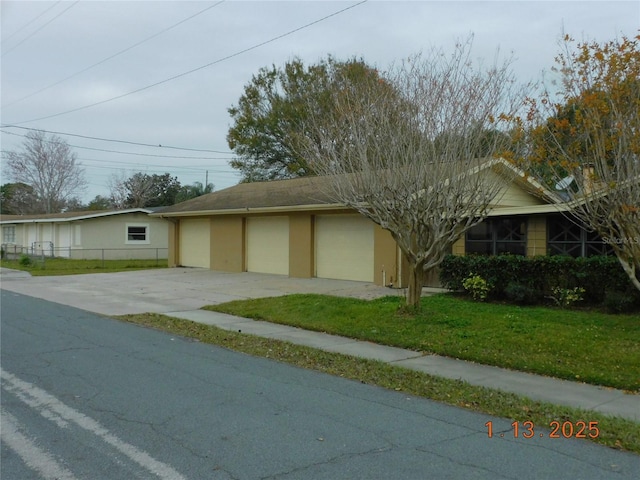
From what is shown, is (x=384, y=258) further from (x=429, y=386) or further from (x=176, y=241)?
(x=176, y=241)

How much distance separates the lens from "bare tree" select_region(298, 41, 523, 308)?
34.9 ft

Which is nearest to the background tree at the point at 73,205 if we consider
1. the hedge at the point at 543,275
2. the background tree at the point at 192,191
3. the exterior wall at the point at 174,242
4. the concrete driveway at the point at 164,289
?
the background tree at the point at 192,191

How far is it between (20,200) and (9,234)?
23520 mm

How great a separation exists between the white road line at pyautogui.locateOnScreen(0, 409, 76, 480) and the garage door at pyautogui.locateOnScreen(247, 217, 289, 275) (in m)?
17.3

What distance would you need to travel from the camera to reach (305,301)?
1423cm

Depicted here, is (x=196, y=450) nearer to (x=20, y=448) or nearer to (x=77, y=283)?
(x=20, y=448)

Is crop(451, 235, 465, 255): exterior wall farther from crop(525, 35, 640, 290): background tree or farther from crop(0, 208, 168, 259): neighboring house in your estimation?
crop(0, 208, 168, 259): neighboring house

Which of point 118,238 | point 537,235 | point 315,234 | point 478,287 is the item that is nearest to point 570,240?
point 537,235

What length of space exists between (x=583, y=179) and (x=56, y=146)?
198ft

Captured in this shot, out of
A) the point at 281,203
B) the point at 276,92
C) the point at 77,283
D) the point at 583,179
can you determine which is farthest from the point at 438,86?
the point at 276,92

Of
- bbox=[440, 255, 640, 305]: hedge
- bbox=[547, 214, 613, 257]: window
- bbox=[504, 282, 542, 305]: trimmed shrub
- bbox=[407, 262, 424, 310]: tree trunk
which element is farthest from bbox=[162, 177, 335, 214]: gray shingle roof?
bbox=[407, 262, 424, 310]: tree trunk

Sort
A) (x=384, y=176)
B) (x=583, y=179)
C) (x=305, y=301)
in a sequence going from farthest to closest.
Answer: (x=305, y=301), (x=384, y=176), (x=583, y=179)

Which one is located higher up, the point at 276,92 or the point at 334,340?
the point at 276,92

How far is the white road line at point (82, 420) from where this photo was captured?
451 cm
